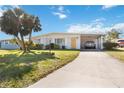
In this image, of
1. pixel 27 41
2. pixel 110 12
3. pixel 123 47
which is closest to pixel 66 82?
pixel 110 12

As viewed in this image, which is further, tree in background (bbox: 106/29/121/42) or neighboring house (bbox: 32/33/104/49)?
neighboring house (bbox: 32/33/104/49)

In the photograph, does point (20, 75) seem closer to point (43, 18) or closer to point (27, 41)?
point (43, 18)

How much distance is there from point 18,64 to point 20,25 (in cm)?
223

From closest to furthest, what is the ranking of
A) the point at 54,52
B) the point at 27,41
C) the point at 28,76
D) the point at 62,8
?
the point at 28,76 < the point at 62,8 < the point at 27,41 < the point at 54,52

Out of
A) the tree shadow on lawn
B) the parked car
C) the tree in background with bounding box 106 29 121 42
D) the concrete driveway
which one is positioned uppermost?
the tree in background with bounding box 106 29 121 42

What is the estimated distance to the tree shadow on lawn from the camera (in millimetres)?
7883

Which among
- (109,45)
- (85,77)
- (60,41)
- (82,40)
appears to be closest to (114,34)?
(109,45)

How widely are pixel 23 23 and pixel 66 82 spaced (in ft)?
16.7

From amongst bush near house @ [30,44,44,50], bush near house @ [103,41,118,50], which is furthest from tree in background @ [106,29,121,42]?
bush near house @ [30,44,44,50]

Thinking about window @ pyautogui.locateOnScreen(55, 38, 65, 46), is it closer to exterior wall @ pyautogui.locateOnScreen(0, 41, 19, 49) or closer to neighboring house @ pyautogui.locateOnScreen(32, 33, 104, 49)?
neighboring house @ pyautogui.locateOnScreen(32, 33, 104, 49)

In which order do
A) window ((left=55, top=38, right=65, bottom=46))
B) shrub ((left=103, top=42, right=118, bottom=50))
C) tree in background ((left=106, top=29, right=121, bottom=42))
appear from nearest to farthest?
tree in background ((left=106, top=29, right=121, bottom=42))
shrub ((left=103, top=42, right=118, bottom=50))
window ((left=55, top=38, right=65, bottom=46))

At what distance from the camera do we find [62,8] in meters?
8.84

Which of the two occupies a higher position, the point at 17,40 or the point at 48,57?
Answer: the point at 17,40

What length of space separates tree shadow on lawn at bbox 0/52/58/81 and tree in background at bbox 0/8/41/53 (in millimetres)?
521
